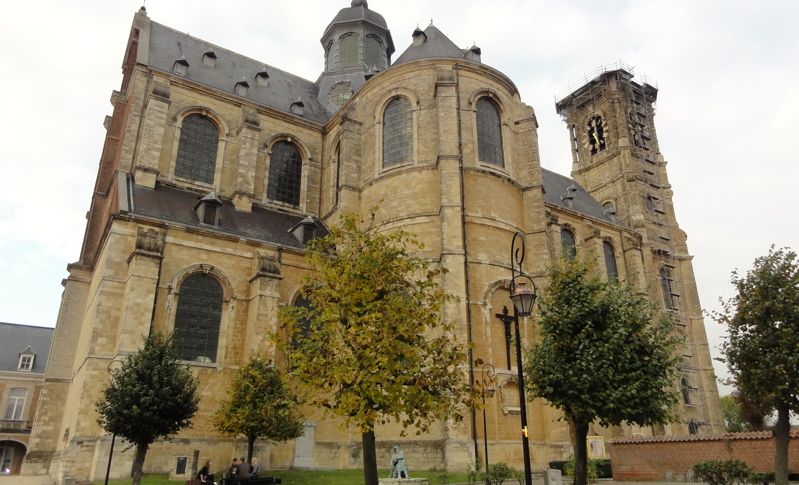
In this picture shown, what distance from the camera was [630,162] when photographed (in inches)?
1599

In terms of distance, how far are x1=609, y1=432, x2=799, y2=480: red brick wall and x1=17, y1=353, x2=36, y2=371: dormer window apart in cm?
3982

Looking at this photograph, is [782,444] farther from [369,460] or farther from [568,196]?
[568,196]

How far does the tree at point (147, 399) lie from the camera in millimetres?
14625

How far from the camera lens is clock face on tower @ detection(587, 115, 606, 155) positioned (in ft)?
→ 144

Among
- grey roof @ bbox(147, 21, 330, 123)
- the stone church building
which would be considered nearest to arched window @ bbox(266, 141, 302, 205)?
the stone church building

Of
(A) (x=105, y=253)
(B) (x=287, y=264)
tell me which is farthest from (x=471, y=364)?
(A) (x=105, y=253)

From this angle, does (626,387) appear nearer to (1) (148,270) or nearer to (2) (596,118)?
(1) (148,270)

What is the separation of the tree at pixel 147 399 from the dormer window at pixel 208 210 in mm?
7474

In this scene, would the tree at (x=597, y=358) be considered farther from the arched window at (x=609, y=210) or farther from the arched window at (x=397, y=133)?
the arched window at (x=609, y=210)

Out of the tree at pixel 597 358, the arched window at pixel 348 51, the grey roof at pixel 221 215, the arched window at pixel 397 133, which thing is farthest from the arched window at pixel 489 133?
the arched window at pixel 348 51

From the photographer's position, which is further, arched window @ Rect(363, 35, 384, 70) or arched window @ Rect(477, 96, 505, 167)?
arched window @ Rect(363, 35, 384, 70)

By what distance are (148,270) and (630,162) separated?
111 ft

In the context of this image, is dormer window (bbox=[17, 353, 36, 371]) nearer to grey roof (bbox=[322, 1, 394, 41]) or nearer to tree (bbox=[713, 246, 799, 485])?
grey roof (bbox=[322, 1, 394, 41])

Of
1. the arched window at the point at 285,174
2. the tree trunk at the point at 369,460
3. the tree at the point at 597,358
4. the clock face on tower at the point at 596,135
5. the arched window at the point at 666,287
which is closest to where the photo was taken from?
the tree trunk at the point at 369,460
